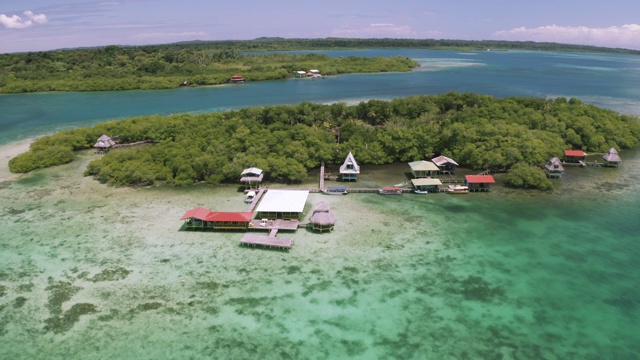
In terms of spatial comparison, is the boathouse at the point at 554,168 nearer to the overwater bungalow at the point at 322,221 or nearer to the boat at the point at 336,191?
the boat at the point at 336,191

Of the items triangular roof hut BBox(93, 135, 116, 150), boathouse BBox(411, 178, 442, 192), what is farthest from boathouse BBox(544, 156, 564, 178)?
triangular roof hut BBox(93, 135, 116, 150)

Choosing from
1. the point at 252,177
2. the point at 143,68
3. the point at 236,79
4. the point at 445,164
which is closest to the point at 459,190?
the point at 445,164

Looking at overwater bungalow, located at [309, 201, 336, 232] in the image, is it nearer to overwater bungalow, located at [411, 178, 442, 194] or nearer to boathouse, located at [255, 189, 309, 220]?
boathouse, located at [255, 189, 309, 220]

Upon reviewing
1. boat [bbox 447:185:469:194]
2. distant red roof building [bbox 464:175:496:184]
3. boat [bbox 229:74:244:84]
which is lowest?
boat [bbox 447:185:469:194]

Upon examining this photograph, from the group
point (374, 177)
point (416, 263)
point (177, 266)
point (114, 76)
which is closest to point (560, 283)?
point (416, 263)

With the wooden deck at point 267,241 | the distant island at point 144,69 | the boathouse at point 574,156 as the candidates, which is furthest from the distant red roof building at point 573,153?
the distant island at point 144,69

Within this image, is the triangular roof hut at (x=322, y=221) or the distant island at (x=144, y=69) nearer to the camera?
the triangular roof hut at (x=322, y=221)

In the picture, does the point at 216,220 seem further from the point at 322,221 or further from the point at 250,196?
the point at 322,221
